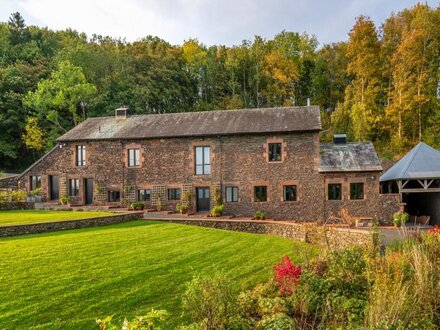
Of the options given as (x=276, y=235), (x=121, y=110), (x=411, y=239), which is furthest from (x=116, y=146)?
(x=411, y=239)

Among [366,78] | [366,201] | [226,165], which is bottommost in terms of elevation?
[366,201]

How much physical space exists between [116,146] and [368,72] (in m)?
27.8

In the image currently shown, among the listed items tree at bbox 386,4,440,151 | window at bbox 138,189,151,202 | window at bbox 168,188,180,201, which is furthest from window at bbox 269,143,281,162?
tree at bbox 386,4,440,151

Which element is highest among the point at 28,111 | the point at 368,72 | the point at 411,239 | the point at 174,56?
the point at 174,56

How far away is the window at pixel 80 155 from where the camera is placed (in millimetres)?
26688

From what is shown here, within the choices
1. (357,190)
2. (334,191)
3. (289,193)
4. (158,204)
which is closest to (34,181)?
(158,204)

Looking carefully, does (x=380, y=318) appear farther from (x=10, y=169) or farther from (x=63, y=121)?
(x=10, y=169)

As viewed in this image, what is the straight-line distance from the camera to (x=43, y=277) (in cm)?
844

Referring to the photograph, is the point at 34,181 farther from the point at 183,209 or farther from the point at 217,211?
the point at 217,211

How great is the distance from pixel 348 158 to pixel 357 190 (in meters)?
2.24

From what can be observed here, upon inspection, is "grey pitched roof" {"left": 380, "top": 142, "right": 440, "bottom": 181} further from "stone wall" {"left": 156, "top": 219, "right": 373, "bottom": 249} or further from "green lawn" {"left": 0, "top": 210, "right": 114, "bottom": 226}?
"green lawn" {"left": 0, "top": 210, "right": 114, "bottom": 226}

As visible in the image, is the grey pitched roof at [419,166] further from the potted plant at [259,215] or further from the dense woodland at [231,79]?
the dense woodland at [231,79]

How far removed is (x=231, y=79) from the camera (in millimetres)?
51438

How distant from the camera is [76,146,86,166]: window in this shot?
1051 inches
